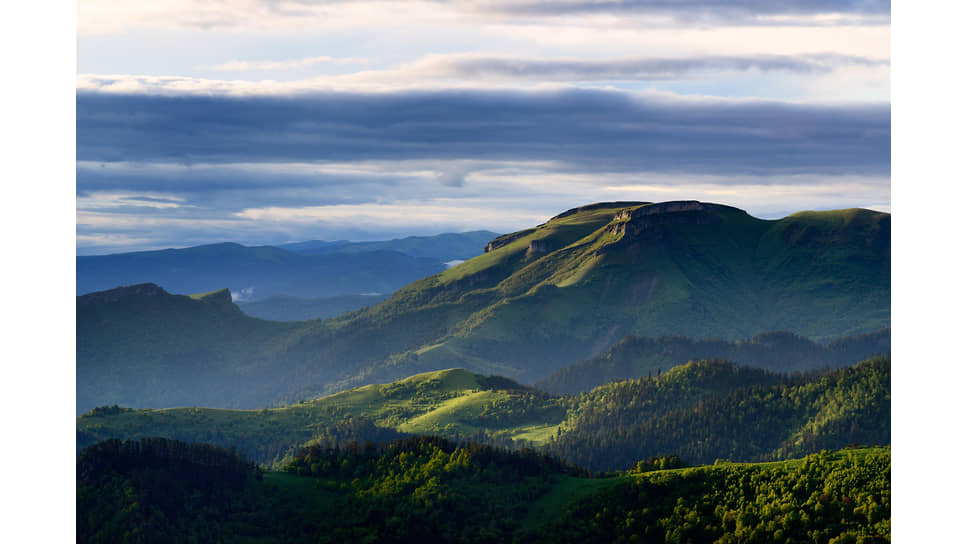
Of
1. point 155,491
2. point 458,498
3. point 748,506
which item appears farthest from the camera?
point 458,498

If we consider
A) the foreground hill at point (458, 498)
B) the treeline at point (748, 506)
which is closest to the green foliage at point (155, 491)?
the foreground hill at point (458, 498)

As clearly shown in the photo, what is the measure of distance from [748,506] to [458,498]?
3970 centimetres

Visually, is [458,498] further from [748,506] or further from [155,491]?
[748,506]

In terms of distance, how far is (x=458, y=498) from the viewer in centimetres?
12088

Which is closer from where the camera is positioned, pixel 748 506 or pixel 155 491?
pixel 748 506

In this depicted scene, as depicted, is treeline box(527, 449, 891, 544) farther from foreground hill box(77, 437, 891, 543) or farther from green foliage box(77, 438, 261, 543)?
green foliage box(77, 438, 261, 543)

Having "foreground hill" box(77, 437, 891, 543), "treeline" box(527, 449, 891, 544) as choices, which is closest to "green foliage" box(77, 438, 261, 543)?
"foreground hill" box(77, 437, 891, 543)

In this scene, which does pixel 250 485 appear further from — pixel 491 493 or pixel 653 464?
pixel 653 464

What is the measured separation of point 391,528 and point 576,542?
24057 millimetres

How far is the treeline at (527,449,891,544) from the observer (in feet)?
297

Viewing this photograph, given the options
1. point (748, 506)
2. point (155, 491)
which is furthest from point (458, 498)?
point (748, 506)

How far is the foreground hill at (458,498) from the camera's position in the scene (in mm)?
94938
